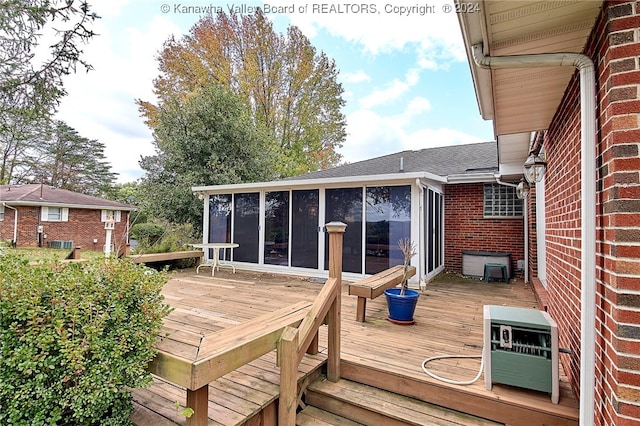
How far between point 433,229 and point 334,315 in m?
4.69

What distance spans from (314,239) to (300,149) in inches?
397

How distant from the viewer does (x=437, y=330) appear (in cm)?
358

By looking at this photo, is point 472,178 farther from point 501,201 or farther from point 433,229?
point 433,229

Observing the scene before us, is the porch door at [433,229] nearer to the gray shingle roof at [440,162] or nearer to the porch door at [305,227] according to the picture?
the gray shingle roof at [440,162]

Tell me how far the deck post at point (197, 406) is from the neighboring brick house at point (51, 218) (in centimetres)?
1331

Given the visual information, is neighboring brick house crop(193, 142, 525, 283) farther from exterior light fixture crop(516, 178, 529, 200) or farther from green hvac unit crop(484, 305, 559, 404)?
green hvac unit crop(484, 305, 559, 404)

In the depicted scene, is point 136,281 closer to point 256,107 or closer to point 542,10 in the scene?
point 542,10

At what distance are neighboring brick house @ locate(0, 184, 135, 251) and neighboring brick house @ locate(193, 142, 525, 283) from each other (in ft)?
26.7

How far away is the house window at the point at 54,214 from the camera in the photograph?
14814 millimetres

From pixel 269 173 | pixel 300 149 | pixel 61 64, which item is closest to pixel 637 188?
pixel 61 64

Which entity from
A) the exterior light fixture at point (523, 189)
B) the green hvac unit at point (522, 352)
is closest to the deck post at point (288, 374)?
the green hvac unit at point (522, 352)

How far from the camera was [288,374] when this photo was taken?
6.66 feet

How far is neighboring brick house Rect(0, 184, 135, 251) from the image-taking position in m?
14.2

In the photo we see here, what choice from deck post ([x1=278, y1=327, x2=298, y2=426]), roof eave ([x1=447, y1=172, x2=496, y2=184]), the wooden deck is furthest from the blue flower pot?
roof eave ([x1=447, y1=172, x2=496, y2=184])
